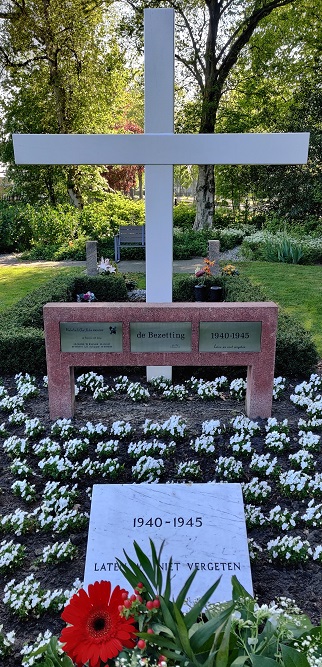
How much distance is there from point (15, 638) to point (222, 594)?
0.94 m

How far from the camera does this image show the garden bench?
12377 mm

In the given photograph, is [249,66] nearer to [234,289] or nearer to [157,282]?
[234,289]

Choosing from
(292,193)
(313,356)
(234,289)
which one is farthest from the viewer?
(292,193)

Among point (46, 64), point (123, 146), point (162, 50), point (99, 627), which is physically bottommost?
point (99, 627)

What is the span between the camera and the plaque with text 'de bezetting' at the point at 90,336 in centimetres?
415

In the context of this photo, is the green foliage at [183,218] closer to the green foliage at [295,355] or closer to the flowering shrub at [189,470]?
the green foliage at [295,355]

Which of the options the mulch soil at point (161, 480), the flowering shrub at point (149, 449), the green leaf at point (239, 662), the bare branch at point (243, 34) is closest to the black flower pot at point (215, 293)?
the mulch soil at point (161, 480)

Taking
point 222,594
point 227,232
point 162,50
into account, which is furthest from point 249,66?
→ point 222,594

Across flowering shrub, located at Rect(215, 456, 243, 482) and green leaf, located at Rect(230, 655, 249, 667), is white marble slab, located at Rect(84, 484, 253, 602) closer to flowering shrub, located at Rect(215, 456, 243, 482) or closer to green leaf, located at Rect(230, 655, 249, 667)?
flowering shrub, located at Rect(215, 456, 243, 482)

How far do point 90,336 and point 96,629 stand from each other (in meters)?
3.00

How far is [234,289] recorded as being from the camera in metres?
7.28

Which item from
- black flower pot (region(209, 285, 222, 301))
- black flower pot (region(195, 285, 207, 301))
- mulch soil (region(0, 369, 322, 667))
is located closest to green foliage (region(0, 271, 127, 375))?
mulch soil (region(0, 369, 322, 667))

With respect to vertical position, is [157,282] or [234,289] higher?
[157,282]

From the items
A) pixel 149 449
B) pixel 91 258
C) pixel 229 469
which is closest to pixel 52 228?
pixel 91 258
